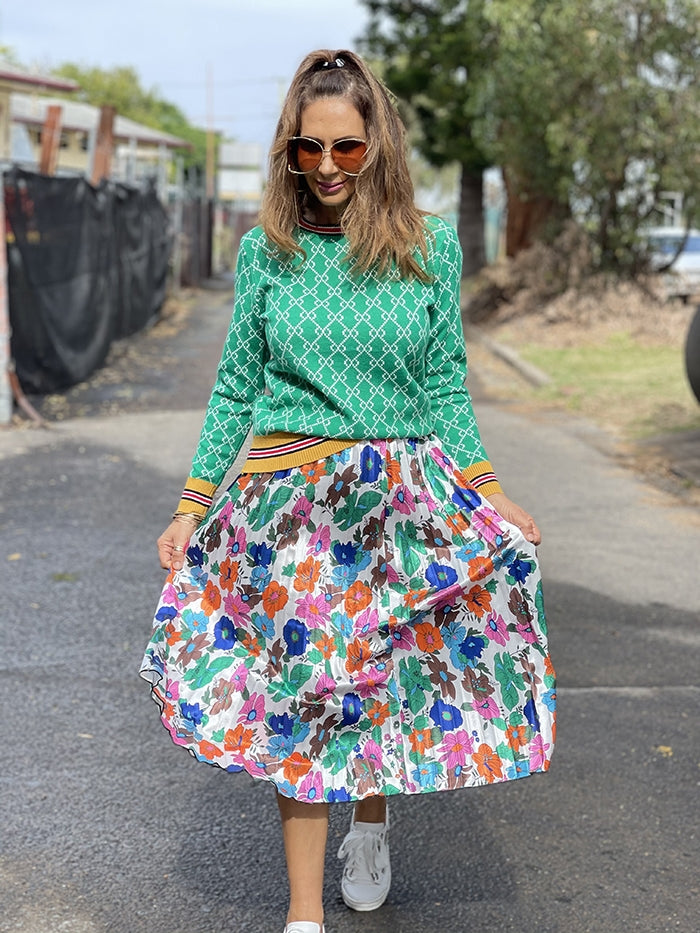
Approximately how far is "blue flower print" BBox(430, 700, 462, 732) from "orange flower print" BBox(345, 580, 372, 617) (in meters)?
0.28

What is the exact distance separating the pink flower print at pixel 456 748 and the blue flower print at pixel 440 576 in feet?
1.06

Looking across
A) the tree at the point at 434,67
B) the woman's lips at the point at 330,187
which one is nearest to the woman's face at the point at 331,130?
the woman's lips at the point at 330,187

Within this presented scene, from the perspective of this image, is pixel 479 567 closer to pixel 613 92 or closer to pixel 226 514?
pixel 226 514

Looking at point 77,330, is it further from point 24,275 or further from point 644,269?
point 644,269

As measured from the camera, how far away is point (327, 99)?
8.71 ft

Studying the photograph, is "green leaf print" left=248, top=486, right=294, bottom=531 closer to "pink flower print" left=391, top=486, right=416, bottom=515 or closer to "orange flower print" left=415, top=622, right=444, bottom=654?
"pink flower print" left=391, top=486, right=416, bottom=515

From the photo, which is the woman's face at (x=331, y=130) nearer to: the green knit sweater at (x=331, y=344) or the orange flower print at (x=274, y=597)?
the green knit sweater at (x=331, y=344)

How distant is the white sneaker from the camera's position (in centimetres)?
305

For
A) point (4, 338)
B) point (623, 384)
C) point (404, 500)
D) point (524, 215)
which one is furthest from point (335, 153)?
point (524, 215)

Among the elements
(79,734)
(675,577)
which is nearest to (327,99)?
(79,734)

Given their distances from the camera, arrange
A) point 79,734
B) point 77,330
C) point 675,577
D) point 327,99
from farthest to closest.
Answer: point 77,330 < point 675,577 < point 79,734 < point 327,99

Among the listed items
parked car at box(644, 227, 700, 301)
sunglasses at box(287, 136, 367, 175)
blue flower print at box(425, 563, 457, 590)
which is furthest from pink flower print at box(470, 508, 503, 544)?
parked car at box(644, 227, 700, 301)

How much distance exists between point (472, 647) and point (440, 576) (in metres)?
Answer: 0.18

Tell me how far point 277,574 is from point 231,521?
0.17 m
